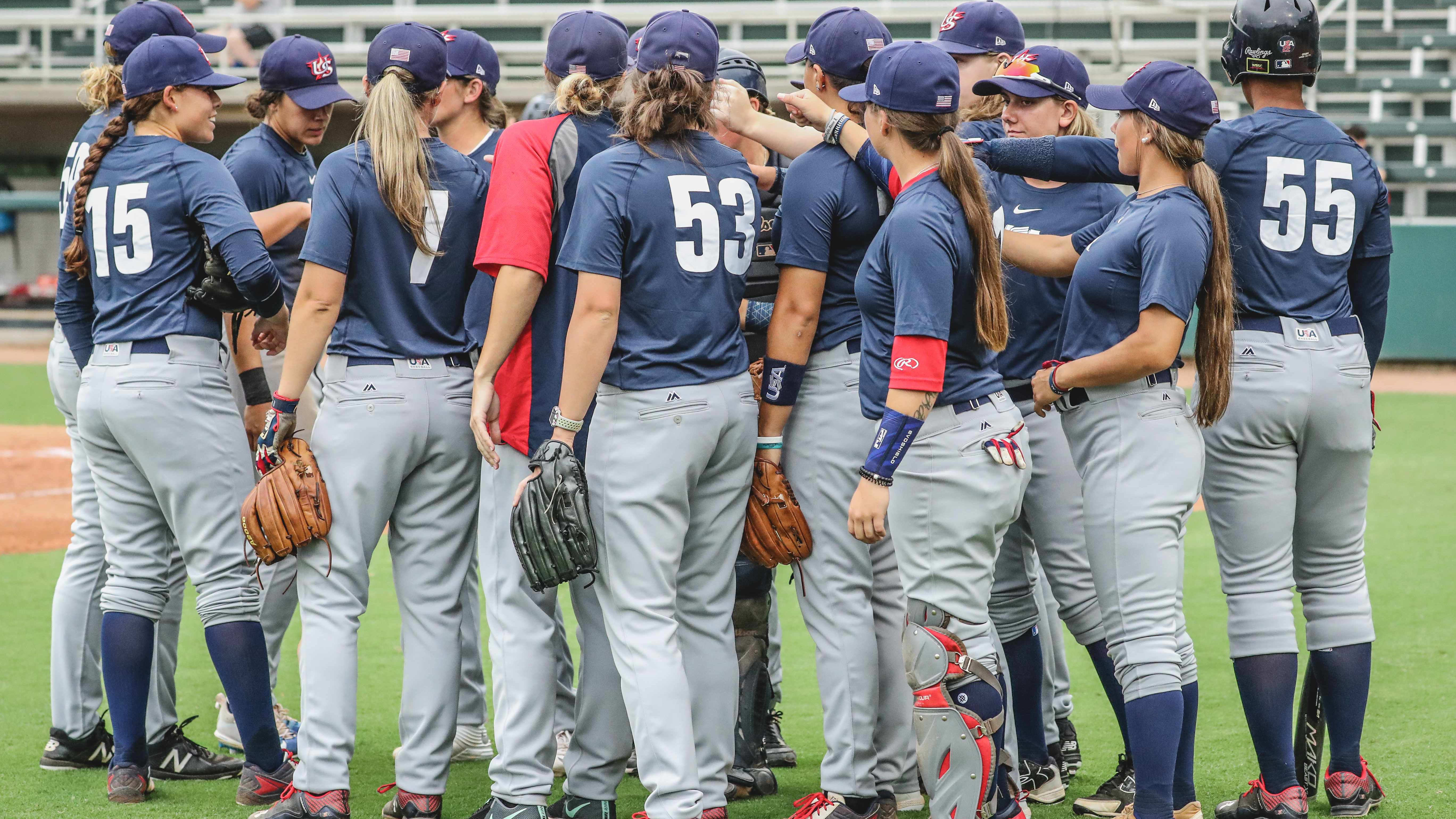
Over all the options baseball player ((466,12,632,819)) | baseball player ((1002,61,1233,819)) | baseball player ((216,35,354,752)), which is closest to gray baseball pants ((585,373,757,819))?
baseball player ((466,12,632,819))

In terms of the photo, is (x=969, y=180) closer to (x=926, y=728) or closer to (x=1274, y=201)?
(x=1274, y=201)

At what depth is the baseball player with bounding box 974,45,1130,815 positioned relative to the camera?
12.2 ft

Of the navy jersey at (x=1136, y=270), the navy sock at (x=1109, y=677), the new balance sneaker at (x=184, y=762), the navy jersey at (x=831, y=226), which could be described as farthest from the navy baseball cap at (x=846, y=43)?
the new balance sneaker at (x=184, y=762)

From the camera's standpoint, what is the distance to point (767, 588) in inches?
159

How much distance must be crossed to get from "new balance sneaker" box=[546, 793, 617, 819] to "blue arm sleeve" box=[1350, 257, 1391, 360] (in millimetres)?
2266

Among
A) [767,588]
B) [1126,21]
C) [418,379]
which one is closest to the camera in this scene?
[418,379]

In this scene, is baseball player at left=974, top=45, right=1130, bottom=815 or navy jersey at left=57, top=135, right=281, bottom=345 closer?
navy jersey at left=57, top=135, right=281, bottom=345

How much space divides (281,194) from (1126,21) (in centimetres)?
1583

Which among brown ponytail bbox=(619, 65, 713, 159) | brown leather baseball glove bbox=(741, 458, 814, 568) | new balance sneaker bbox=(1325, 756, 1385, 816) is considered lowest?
new balance sneaker bbox=(1325, 756, 1385, 816)

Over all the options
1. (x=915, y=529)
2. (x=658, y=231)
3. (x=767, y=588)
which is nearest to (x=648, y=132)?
(x=658, y=231)

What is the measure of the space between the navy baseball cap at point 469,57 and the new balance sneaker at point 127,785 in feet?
6.83

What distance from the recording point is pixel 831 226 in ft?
11.3

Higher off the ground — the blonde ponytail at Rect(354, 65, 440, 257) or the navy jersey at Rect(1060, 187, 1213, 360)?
the blonde ponytail at Rect(354, 65, 440, 257)

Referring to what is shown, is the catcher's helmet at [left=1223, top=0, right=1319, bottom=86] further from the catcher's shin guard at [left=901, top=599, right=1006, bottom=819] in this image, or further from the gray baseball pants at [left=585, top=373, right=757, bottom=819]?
the catcher's shin guard at [left=901, top=599, right=1006, bottom=819]
